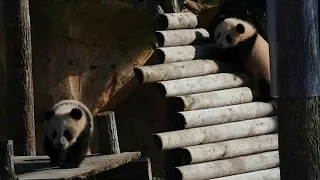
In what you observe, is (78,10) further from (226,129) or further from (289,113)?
(289,113)

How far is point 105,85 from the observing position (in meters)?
11.1

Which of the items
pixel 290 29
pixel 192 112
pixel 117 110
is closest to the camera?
pixel 290 29

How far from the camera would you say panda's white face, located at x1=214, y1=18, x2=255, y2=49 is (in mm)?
7825

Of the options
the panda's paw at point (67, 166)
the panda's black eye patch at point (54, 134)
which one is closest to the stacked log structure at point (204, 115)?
the panda's paw at point (67, 166)

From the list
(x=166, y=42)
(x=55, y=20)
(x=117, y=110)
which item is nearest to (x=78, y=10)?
(x=55, y=20)

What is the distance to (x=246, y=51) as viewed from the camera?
7.93m

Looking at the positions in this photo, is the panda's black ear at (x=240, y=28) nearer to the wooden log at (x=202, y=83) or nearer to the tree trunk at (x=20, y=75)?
the wooden log at (x=202, y=83)

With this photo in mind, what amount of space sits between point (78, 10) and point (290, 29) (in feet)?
22.4

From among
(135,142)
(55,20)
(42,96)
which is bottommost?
(135,142)

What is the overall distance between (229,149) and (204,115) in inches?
16.6

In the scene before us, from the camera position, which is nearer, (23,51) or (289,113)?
(289,113)

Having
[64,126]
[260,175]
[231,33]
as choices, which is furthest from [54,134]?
[231,33]

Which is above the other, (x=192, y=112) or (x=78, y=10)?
(x=78, y=10)

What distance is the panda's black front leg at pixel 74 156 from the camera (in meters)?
6.27
